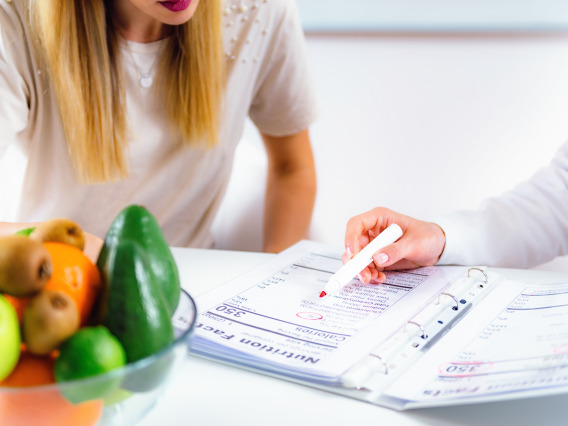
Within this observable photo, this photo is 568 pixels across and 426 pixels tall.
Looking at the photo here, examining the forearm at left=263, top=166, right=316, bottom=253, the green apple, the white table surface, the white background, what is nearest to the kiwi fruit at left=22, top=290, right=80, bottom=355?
the green apple

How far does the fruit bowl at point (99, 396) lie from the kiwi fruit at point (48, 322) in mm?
25

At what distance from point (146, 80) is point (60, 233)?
0.56 meters

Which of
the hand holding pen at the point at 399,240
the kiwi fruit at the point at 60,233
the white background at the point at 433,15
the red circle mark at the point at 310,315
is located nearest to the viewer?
the kiwi fruit at the point at 60,233

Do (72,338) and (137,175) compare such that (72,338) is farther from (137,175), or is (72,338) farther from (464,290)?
(137,175)

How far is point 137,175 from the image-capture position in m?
0.96

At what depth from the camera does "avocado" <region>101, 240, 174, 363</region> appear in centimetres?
33

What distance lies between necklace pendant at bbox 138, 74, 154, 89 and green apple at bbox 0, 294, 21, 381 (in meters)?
0.64

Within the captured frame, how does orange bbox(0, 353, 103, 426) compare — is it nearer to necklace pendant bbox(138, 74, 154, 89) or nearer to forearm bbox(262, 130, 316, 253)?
necklace pendant bbox(138, 74, 154, 89)

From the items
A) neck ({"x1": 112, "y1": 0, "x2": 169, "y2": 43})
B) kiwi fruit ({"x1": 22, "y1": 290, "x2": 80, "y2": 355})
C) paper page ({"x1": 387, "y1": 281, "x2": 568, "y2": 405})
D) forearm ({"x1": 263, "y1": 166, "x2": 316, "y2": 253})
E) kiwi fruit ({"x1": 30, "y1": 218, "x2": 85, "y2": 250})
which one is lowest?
forearm ({"x1": 263, "y1": 166, "x2": 316, "y2": 253})

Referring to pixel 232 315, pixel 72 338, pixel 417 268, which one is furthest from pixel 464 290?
pixel 72 338

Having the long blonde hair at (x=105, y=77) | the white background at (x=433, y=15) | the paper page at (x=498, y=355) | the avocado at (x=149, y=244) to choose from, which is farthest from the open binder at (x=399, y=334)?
the white background at (x=433, y=15)

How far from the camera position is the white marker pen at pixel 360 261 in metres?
0.60

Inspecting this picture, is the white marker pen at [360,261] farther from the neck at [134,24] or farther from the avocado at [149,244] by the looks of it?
the neck at [134,24]

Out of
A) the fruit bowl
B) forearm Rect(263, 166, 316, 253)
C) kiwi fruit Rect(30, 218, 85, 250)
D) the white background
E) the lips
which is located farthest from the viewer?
the white background
